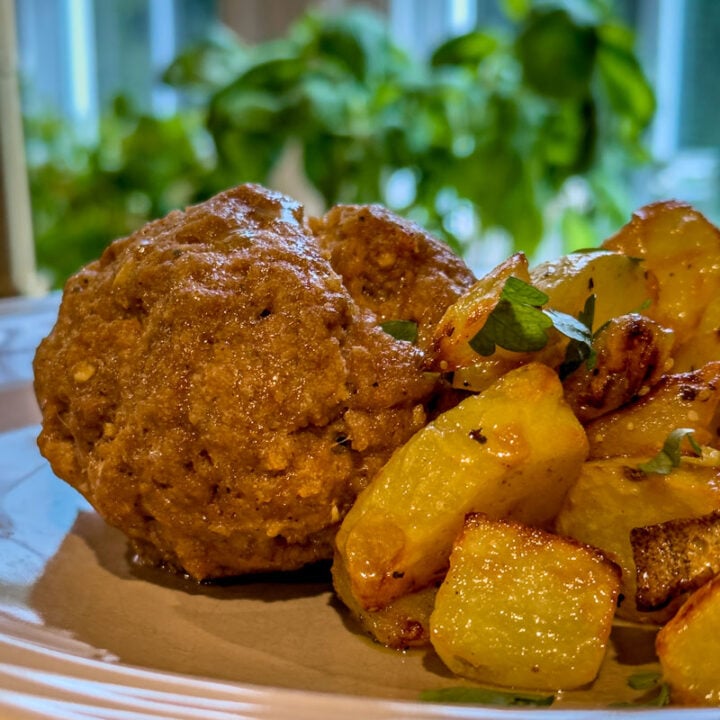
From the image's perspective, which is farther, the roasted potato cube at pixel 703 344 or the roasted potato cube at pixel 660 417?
the roasted potato cube at pixel 703 344

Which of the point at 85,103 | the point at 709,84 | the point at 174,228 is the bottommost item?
the point at 85,103

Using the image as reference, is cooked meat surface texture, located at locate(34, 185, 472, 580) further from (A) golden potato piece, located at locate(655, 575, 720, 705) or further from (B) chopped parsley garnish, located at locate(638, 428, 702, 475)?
(A) golden potato piece, located at locate(655, 575, 720, 705)

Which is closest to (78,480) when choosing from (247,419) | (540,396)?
(247,419)

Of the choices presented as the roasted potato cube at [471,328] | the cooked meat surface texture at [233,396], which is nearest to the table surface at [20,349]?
the cooked meat surface texture at [233,396]

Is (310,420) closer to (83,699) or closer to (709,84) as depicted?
(83,699)

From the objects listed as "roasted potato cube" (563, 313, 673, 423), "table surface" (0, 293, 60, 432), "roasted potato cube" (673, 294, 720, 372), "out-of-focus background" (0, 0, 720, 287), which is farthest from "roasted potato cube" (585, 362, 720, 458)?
"out-of-focus background" (0, 0, 720, 287)

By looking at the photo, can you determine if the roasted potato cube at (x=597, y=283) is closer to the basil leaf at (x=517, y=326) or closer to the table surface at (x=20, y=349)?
the basil leaf at (x=517, y=326)
